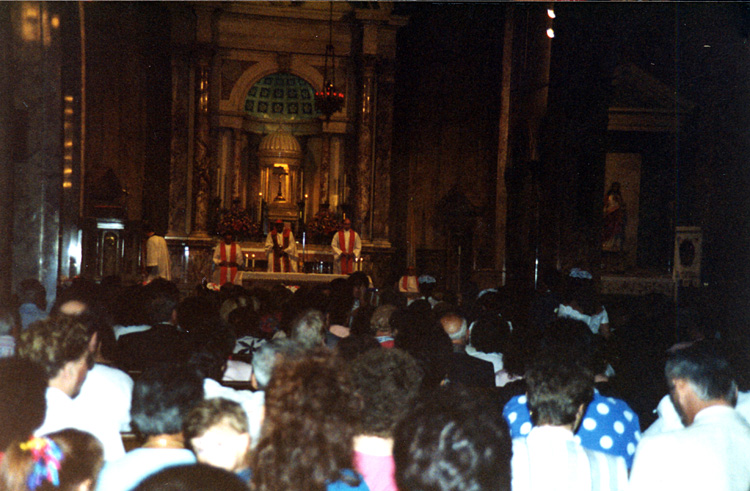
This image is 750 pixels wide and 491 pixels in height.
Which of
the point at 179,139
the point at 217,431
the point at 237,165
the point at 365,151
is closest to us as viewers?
the point at 217,431

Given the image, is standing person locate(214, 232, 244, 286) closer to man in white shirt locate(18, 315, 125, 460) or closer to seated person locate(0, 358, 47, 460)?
man in white shirt locate(18, 315, 125, 460)

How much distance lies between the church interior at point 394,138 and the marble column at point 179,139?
5 cm

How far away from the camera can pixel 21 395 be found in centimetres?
255

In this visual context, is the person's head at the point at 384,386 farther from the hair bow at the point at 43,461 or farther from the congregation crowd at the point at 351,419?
the hair bow at the point at 43,461

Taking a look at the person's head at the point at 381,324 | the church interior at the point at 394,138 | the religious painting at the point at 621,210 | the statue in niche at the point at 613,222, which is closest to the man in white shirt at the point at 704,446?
the person's head at the point at 381,324

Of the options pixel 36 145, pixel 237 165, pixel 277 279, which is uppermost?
pixel 237 165

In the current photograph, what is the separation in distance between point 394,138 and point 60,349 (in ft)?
51.6

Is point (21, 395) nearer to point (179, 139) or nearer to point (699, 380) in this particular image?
point (699, 380)

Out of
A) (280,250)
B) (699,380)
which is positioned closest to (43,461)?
(699,380)

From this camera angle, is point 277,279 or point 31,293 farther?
point 277,279

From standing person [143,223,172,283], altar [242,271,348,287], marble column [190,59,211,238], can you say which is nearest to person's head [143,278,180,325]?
altar [242,271,348,287]

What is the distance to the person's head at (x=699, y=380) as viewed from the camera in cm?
290

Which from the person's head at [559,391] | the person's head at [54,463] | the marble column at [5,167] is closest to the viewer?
the person's head at [54,463]

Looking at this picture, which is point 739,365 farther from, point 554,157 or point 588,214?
point 554,157
